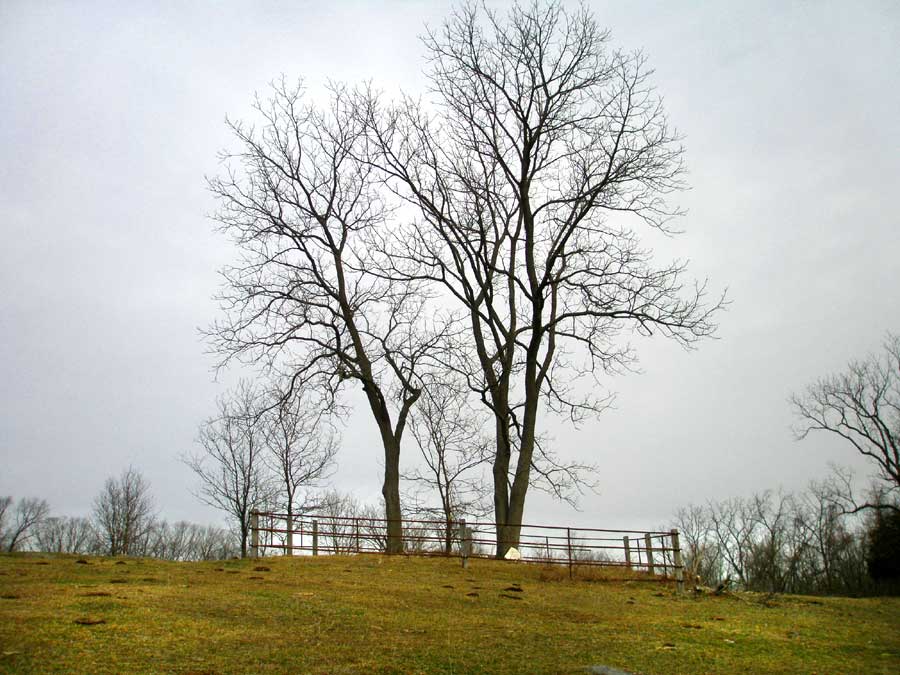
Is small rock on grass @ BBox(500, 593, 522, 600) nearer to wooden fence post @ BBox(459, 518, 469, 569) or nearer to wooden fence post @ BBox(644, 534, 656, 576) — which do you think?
wooden fence post @ BBox(459, 518, 469, 569)

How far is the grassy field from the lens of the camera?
855 centimetres

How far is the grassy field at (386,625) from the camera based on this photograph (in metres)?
8.55

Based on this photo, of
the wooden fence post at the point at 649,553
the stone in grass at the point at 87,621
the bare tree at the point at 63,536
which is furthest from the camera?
the bare tree at the point at 63,536

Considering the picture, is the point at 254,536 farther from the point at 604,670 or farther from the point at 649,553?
the point at 604,670

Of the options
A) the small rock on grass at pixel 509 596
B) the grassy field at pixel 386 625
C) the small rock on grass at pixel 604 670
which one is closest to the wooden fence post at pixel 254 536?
the grassy field at pixel 386 625

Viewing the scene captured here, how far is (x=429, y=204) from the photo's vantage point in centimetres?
2458

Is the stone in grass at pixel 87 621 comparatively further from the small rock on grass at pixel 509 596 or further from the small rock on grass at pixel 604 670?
the small rock on grass at pixel 509 596

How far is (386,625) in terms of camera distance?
35.6 feet

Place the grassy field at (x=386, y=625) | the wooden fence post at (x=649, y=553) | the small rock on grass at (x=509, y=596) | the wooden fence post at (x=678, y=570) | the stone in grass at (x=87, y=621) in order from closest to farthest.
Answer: the grassy field at (x=386, y=625), the stone in grass at (x=87, y=621), the small rock on grass at (x=509, y=596), the wooden fence post at (x=678, y=570), the wooden fence post at (x=649, y=553)

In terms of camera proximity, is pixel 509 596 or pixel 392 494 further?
pixel 392 494

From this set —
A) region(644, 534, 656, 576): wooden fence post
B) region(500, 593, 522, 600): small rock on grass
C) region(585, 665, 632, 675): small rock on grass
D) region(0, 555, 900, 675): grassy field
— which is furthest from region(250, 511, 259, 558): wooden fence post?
region(585, 665, 632, 675): small rock on grass

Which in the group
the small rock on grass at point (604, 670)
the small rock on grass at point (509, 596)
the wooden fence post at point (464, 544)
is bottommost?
the small rock on grass at point (604, 670)

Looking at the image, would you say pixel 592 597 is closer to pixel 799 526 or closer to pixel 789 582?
pixel 789 582

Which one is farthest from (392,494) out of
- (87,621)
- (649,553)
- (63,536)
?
(63,536)
